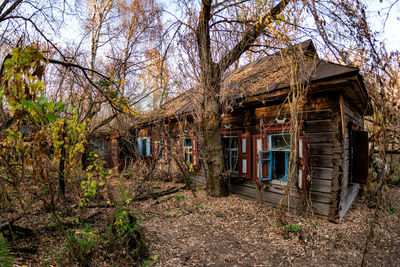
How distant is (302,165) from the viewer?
5223 millimetres

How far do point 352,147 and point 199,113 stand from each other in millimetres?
4599

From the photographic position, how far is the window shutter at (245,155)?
6570mm

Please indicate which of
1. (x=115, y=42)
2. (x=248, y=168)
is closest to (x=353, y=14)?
(x=248, y=168)

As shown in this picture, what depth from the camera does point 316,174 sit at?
5266mm

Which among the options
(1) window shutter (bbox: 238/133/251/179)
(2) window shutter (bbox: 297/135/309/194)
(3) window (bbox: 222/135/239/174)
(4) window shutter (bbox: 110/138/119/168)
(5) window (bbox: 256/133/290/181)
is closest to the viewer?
(2) window shutter (bbox: 297/135/309/194)

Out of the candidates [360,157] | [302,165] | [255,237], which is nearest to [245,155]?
[302,165]

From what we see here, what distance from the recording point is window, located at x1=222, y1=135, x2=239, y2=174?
7336mm

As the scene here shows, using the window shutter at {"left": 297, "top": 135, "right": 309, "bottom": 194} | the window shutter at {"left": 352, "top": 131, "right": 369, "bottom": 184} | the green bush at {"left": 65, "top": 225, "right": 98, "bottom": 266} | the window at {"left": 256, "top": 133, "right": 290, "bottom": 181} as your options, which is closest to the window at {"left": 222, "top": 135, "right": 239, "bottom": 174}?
the window at {"left": 256, "top": 133, "right": 290, "bottom": 181}

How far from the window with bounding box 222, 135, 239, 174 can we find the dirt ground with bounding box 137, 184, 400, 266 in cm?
133

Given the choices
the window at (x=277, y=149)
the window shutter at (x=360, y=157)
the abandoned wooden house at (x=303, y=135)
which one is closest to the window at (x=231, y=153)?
the abandoned wooden house at (x=303, y=135)

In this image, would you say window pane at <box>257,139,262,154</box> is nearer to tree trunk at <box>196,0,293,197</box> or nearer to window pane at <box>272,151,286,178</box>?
window pane at <box>272,151,286,178</box>

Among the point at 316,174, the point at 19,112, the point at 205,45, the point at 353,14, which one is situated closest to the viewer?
the point at 19,112

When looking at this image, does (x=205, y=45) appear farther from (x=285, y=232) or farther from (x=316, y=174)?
(x=285, y=232)

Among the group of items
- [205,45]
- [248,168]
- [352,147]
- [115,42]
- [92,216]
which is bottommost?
[92,216]
